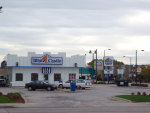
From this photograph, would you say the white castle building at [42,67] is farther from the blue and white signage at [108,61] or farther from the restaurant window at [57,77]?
the blue and white signage at [108,61]

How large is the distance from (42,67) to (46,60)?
1453 mm

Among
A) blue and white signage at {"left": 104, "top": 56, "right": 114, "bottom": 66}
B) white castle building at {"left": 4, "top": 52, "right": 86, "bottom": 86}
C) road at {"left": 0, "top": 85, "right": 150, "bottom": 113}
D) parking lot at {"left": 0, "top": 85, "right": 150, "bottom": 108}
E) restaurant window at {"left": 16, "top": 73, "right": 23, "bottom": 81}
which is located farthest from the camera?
blue and white signage at {"left": 104, "top": 56, "right": 114, "bottom": 66}

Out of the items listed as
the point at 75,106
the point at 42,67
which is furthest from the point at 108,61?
the point at 75,106

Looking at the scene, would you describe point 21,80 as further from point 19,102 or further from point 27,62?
point 19,102

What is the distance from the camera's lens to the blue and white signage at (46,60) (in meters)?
53.0

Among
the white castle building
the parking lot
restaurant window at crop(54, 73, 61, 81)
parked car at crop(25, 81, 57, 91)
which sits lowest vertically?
the parking lot

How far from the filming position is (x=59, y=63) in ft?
176

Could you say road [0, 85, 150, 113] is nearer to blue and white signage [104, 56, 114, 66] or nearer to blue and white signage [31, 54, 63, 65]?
blue and white signage [31, 54, 63, 65]

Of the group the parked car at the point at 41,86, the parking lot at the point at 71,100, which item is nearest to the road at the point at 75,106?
the parking lot at the point at 71,100

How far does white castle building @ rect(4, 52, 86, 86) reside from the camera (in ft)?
173

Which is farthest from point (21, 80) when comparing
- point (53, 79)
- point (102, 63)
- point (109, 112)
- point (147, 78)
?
point (147, 78)

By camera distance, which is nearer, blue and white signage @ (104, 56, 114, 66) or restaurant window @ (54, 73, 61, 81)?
restaurant window @ (54, 73, 61, 81)

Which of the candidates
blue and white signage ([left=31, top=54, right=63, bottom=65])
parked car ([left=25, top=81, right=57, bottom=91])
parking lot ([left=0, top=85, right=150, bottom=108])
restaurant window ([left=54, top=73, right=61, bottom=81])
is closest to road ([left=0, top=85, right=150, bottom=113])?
parking lot ([left=0, top=85, right=150, bottom=108])

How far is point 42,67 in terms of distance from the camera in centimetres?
5353
